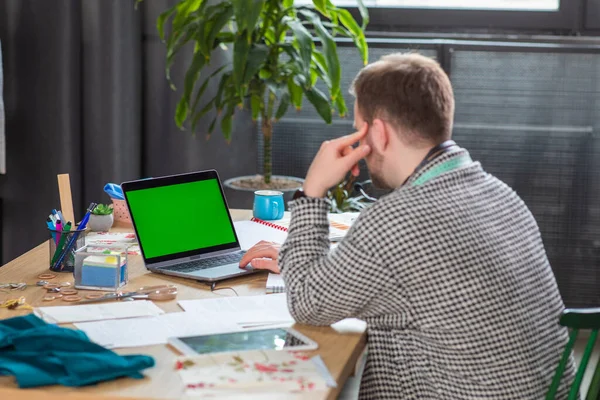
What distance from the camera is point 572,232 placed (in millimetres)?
3928

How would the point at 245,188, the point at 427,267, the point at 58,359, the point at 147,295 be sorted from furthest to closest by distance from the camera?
the point at 245,188
the point at 147,295
the point at 427,267
the point at 58,359

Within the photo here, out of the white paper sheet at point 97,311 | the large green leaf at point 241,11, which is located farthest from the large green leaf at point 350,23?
the white paper sheet at point 97,311

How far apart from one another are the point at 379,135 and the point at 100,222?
3.60ft

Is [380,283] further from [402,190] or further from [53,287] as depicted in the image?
[53,287]

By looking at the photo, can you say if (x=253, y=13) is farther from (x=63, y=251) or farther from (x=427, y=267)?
(x=427, y=267)

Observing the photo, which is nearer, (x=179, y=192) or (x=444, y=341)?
(x=444, y=341)

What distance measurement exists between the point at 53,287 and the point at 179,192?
1.38ft

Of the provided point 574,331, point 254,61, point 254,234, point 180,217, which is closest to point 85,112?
point 254,61

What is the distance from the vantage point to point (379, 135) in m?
1.71

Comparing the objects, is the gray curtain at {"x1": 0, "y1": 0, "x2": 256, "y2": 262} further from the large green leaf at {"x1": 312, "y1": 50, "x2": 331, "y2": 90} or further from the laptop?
the laptop

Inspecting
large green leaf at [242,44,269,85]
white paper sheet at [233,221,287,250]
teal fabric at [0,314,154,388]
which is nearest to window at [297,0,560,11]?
large green leaf at [242,44,269,85]

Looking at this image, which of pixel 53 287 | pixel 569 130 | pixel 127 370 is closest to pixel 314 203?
pixel 127 370

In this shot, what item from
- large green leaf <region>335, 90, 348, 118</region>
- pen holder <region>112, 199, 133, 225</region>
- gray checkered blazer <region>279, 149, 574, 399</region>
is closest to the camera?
gray checkered blazer <region>279, 149, 574, 399</region>

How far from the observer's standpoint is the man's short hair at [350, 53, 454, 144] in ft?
5.55
